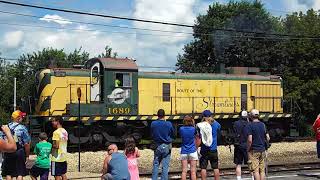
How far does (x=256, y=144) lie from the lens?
1099 cm

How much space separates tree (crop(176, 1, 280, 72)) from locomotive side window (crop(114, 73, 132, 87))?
75.7ft

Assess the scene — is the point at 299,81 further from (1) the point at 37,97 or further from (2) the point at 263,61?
(1) the point at 37,97

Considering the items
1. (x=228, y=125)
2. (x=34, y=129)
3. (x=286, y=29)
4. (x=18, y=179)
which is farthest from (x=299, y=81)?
(x=18, y=179)

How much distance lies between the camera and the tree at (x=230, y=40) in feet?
149

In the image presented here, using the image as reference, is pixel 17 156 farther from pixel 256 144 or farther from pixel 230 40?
pixel 230 40

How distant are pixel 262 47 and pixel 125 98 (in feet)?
80.5

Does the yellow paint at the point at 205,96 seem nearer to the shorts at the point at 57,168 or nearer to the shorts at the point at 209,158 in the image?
the shorts at the point at 209,158

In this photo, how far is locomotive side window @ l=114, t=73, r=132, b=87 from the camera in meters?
23.0

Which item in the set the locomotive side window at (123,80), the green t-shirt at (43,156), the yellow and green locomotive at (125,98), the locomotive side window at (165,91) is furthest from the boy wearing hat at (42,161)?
the locomotive side window at (165,91)

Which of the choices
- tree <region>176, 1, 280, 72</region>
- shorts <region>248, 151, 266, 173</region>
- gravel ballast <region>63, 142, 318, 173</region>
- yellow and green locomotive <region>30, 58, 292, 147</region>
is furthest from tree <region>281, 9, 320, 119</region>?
shorts <region>248, 151, 266, 173</region>

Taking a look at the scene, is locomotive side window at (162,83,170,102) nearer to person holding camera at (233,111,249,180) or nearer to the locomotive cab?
the locomotive cab

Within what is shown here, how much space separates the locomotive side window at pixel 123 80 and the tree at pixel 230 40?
2308cm

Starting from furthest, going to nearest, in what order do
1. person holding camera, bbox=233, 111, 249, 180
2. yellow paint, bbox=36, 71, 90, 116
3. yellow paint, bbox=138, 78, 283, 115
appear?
yellow paint, bbox=138, 78, 283, 115
yellow paint, bbox=36, 71, 90, 116
person holding camera, bbox=233, 111, 249, 180

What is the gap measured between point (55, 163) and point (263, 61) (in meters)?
36.1
